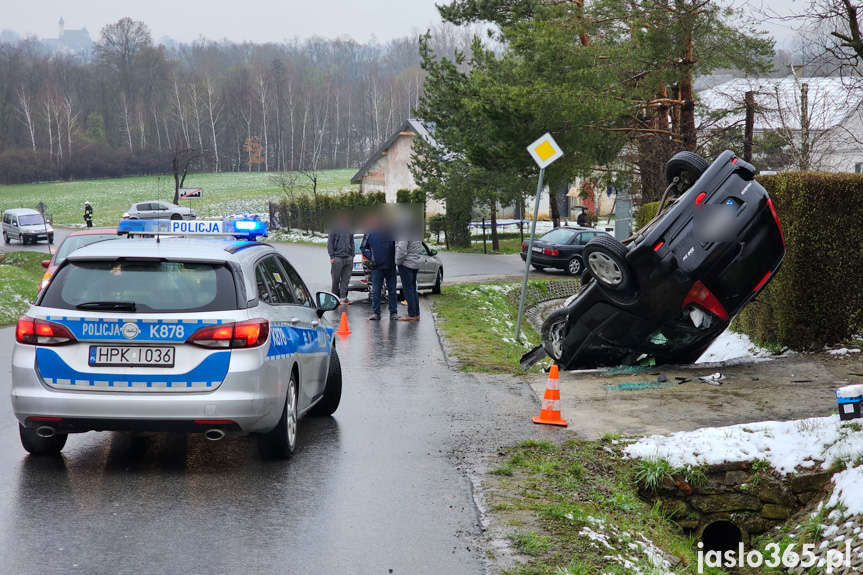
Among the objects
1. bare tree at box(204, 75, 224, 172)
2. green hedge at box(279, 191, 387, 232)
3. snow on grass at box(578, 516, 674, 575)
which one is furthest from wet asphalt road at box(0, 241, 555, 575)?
bare tree at box(204, 75, 224, 172)

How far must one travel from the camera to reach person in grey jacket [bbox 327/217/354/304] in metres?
17.8

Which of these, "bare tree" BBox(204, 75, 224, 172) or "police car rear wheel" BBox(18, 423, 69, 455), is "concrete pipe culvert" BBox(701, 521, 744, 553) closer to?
"police car rear wheel" BBox(18, 423, 69, 455)

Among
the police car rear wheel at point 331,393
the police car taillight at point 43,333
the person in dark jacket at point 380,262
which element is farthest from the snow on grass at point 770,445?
the person in dark jacket at point 380,262

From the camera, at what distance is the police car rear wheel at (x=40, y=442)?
6260 millimetres

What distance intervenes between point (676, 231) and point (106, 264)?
214 inches

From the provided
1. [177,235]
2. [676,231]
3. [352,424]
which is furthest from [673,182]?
[177,235]

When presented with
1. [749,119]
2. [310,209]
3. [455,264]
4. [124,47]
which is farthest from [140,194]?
[749,119]

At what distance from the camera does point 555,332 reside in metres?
10.4

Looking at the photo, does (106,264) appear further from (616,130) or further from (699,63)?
(699,63)

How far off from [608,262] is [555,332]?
64.6 inches

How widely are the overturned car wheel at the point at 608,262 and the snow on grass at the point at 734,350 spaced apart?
255 cm

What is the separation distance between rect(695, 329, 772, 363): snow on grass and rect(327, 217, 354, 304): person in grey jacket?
7.74m

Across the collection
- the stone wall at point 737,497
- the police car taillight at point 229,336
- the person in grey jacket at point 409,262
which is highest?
the police car taillight at point 229,336

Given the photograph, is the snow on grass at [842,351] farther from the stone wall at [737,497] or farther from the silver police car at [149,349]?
the silver police car at [149,349]
